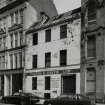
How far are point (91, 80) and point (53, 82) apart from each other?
237 inches

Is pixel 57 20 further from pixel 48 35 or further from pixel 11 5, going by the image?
pixel 11 5

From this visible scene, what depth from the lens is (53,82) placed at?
102 ft

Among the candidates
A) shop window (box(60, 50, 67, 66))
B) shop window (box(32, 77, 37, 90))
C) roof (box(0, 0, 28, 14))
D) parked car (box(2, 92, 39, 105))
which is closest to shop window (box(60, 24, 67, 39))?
shop window (box(60, 50, 67, 66))

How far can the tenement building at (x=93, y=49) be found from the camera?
83.7 ft

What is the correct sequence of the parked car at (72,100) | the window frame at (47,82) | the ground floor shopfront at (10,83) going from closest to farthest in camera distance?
the parked car at (72,100), the window frame at (47,82), the ground floor shopfront at (10,83)

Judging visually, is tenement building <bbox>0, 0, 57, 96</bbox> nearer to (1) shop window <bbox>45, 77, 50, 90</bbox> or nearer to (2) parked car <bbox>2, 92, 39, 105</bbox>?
(1) shop window <bbox>45, 77, 50, 90</bbox>

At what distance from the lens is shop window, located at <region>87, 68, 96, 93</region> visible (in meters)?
26.4

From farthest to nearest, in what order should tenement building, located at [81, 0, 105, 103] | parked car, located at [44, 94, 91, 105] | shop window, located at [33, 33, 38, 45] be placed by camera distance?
shop window, located at [33, 33, 38, 45] < tenement building, located at [81, 0, 105, 103] < parked car, located at [44, 94, 91, 105]

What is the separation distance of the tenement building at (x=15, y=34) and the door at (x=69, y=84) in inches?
334

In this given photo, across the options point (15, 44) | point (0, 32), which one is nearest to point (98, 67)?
point (15, 44)

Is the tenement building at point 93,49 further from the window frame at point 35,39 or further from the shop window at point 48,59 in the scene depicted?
the window frame at point 35,39

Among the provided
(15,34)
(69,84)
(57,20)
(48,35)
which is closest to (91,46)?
(69,84)

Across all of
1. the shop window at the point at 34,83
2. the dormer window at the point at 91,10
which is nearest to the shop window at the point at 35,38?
the shop window at the point at 34,83

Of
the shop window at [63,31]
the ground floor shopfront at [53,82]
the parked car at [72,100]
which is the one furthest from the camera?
the shop window at [63,31]
